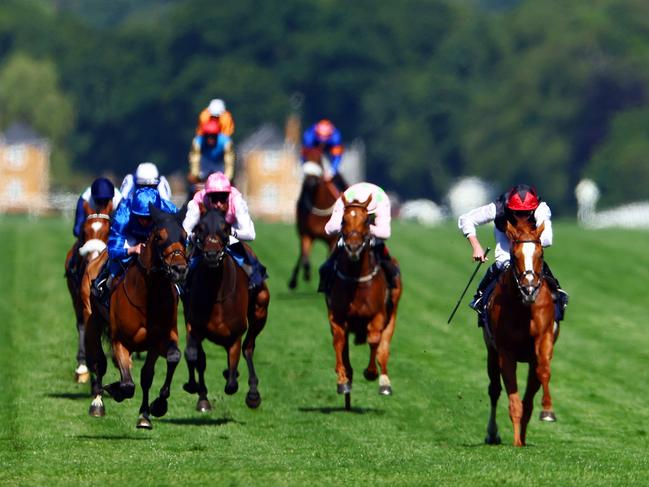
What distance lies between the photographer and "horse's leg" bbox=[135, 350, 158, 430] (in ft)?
65.2

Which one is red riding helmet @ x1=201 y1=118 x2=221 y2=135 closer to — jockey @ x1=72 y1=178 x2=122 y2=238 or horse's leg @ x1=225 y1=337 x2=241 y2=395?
jockey @ x1=72 y1=178 x2=122 y2=238

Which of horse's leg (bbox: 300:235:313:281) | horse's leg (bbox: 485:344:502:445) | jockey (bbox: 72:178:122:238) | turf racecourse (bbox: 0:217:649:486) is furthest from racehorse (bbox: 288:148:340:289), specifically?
horse's leg (bbox: 485:344:502:445)

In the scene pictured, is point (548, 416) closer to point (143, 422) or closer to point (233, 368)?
point (233, 368)

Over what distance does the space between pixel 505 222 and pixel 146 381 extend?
12.3 feet

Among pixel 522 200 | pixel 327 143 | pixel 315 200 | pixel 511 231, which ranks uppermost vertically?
pixel 327 143

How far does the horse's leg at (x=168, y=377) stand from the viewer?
1952 centimetres

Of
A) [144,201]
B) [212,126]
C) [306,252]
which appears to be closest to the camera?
[144,201]

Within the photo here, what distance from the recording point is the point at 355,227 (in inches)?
846

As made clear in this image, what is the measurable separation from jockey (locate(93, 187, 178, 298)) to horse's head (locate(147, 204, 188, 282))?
721 millimetres

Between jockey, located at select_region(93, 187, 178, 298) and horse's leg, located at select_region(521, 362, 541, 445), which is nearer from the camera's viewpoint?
horse's leg, located at select_region(521, 362, 541, 445)

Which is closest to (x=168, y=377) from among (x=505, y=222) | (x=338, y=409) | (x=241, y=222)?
(x=241, y=222)

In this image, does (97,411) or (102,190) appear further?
(102,190)

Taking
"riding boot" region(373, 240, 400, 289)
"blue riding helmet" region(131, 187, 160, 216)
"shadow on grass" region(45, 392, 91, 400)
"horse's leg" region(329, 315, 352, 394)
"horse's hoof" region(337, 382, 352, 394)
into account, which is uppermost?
"blue riding helmet" region(131, 187, 160, 216)

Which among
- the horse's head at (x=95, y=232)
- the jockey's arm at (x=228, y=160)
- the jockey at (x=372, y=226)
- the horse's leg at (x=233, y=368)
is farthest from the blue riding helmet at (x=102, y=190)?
the jockey's arm at (x=228, y=160)
